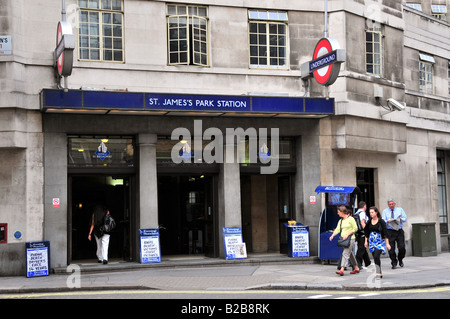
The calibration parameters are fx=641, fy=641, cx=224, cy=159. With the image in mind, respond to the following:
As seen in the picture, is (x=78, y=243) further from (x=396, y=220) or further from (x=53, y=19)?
(x=396, y=220)

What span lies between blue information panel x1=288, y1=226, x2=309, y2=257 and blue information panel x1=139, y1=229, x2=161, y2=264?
3911mm

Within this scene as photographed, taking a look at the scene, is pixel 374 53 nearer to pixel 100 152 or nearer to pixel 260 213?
pixel 260 213

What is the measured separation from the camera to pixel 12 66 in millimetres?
16406

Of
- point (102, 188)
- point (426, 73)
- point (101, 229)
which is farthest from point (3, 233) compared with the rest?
point (426, 73)

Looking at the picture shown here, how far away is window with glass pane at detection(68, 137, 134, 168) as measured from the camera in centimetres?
1758

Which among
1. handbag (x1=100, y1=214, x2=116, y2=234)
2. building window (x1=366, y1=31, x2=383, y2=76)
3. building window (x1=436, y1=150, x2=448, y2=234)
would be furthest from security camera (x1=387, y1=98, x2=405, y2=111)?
handbag (x1=100, y1=214, x2=116, y2=234)

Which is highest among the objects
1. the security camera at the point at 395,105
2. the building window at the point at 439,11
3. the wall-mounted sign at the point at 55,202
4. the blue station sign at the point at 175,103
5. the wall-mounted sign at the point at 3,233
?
the building window at the point at 439,11

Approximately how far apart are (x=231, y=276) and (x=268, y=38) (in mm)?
7668

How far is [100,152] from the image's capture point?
58.2ft

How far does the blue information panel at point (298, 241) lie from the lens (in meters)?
18.7

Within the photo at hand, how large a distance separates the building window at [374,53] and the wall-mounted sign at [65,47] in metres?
9.85

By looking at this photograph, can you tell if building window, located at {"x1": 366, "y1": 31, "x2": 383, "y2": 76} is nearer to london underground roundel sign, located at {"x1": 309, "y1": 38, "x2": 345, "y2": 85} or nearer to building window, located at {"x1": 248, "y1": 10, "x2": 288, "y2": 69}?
london underground roundel sign, located at {"x1": 309, "y1": 38, "x2": 345, "y2": 85}

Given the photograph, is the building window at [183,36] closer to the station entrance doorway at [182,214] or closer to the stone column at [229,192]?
the stone column at [229,192]

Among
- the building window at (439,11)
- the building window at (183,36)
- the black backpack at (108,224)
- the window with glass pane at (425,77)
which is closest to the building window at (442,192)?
the window with glass pane at (425,77)
